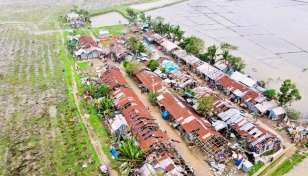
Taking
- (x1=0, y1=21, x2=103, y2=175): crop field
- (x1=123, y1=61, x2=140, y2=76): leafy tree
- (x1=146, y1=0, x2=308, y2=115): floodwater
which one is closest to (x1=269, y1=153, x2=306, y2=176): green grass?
(x1=146, y1=0, x2=308, y2=115): floodwater

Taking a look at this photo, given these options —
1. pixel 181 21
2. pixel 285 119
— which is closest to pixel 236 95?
pixel 285 119

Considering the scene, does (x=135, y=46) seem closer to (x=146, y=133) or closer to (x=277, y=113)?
(x=146, y=133)

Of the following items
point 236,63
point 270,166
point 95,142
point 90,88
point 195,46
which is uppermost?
point 195,46

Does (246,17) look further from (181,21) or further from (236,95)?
(236,95)

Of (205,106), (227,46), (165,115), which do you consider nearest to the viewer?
(205,106)

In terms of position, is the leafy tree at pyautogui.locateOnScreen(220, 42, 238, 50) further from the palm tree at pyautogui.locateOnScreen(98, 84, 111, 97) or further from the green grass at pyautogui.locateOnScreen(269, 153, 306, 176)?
the green grass at pyautogui.locateOnScreen(269, 153, 306, 176)

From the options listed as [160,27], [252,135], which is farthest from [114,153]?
[160,27]
